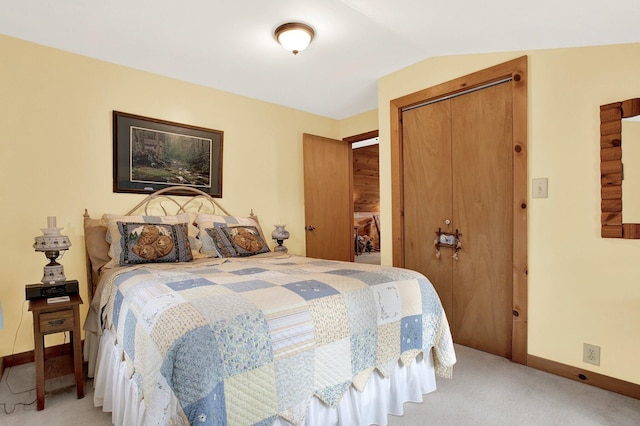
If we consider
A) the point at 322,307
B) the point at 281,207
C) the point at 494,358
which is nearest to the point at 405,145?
the point at 281,207

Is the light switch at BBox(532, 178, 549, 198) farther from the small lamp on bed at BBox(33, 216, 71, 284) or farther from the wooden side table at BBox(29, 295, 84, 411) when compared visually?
the small lamp on bed at BBox(33, 216, 71, 284)

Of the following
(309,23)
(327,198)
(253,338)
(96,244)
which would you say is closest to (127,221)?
(96,244)

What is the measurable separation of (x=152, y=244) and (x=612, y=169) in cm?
303

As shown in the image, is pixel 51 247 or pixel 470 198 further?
pixel 470 198

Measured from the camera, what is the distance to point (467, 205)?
270 cm

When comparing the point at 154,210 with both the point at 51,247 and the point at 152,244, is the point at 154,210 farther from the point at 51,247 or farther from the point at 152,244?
the point at 51,247

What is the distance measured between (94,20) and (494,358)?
147 inches

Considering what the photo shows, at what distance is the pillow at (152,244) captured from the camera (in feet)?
7.73

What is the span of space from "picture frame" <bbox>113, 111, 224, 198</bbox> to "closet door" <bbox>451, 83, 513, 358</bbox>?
233cm

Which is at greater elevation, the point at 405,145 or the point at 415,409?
the point at 405,145

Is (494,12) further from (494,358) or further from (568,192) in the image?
(494,358)

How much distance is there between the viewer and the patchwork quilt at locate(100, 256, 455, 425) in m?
1.10

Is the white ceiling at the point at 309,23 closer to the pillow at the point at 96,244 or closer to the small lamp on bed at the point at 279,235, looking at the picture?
the pillow at the point at 96,244

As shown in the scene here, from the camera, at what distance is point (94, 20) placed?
224 centimetres
